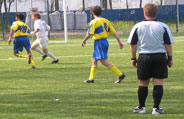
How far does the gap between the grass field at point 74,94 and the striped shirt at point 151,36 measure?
101 centimetres

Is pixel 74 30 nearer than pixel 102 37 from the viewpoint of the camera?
No

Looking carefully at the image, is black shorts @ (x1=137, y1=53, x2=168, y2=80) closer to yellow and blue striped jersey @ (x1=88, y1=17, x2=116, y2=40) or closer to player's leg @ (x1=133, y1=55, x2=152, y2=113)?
player's leg @ (x1=133, y1=55, x2=152, y2=113)

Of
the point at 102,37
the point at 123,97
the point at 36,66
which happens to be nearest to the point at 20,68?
the point at 36,66

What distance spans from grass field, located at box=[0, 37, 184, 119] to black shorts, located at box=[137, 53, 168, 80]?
61cm

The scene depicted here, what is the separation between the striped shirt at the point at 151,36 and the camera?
9.22 meters

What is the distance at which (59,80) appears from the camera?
15.2 meters

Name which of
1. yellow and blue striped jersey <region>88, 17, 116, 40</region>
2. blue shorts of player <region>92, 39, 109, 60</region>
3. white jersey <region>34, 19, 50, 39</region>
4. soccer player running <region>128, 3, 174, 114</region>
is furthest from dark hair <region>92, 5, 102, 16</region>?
white jersey <region>34, 19, 50, 39</region>

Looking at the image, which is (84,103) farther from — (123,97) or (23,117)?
(23,117)

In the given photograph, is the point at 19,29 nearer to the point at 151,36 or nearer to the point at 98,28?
the point at 98,28

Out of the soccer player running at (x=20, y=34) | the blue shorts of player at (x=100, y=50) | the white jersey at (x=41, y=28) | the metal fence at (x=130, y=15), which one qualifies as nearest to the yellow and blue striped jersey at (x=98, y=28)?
the blue shorts of player at (x=100, y=50)

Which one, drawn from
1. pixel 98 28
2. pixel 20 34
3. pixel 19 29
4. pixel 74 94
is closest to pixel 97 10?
pixel 98 28

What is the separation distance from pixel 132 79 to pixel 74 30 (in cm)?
3315

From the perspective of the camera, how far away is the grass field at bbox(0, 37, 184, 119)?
31.4ft

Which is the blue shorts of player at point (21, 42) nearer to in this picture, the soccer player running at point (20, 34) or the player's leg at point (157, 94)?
the soccer player running at point (20, 34)
